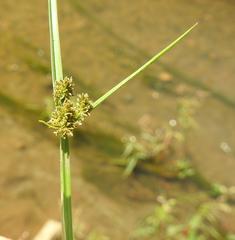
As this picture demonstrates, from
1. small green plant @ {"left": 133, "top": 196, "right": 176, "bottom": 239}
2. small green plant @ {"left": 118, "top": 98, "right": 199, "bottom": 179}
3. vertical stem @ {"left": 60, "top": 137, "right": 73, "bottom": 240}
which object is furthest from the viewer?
small green plant @ {"left": 118, "top": 98, "right": 199, "bottom": 179}

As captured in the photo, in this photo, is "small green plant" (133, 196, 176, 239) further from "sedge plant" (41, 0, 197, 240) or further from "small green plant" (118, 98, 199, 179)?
"sedge plant" (41, 0, 197, 240)

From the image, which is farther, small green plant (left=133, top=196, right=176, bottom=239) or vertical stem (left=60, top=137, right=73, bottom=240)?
small green plant (left=133, top=196, right=176, bottom=239)

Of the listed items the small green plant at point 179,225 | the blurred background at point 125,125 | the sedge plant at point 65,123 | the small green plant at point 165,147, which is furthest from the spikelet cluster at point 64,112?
the small green plant at point 165,147

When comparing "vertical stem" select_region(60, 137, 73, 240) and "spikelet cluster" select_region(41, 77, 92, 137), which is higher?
"spikelet cluster" select_region(41, 77, 92, 137)

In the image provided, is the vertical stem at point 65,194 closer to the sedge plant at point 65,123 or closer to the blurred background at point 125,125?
the sedge plant at point 65,123

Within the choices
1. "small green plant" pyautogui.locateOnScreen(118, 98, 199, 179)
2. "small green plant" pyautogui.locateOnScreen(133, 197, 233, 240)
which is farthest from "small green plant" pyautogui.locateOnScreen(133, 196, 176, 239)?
"small green plant" pyautogui.locateOnScreen(118, 98, 199, 179)

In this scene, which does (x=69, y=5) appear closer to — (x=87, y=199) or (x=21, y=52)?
(x=21, y=52)

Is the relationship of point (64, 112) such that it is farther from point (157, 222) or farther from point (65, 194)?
point (157, 222)

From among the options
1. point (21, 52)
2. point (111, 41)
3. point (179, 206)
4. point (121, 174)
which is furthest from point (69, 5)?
point (179, 206)

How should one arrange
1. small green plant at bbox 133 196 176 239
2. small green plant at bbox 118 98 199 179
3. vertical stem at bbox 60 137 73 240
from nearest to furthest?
vertical stem at bbox 60 137 73 240 < small green plant at bbox 133 196 176 239 < small green plant at bbox 118 98 199 179
